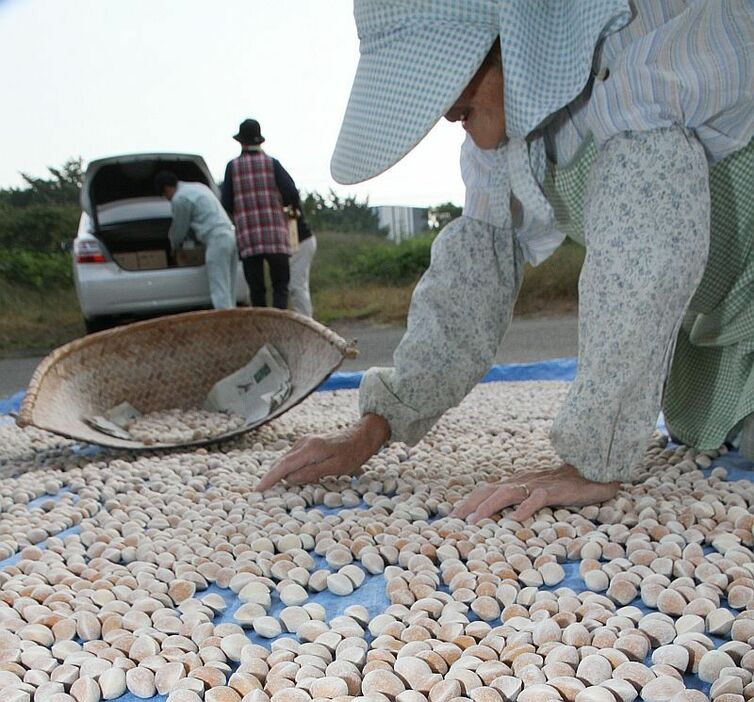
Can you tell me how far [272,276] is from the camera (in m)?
3.83

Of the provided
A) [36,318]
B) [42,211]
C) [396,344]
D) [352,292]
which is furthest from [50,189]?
[396,344]

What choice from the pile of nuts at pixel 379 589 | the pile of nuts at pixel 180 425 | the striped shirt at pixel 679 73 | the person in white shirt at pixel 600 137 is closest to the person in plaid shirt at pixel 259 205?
the pile of nuts at pixel 180 425

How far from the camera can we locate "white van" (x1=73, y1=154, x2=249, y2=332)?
4273 mm

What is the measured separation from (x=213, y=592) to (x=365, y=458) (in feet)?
1.33

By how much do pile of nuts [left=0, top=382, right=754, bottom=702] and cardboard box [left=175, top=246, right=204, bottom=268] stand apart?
333 cm

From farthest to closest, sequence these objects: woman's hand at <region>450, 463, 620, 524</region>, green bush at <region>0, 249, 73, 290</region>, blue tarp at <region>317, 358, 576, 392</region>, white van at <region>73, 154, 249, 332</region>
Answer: green bush at <region>0, 249, 73, 290</region>, white van at <region>73, 154, 249, 332</region>, blue tarp at <region>317, 358, 576, 392</region>, woman's hand at <region>450, 463, 620, 524</region>

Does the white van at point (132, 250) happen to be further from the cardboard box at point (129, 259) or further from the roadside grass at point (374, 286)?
the roadside grass at point (374, 286)

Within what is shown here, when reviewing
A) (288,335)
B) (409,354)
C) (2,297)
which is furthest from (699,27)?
(2,297)

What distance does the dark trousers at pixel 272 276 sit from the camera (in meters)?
3.80

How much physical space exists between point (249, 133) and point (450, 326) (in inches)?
110

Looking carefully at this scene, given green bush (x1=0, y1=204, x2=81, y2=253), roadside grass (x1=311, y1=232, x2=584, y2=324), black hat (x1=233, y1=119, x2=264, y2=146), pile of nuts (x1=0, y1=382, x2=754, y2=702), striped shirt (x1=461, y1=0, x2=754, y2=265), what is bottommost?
roadside grass (x1=311, y1=232, x2=584, y2=324)

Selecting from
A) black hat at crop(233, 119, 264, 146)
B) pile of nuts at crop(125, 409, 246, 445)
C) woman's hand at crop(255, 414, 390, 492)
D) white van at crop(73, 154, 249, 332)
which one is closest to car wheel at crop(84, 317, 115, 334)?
white van at crop(73, 154, 249, 332)

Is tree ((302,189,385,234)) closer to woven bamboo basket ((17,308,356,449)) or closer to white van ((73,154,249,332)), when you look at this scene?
white van ((73,154,249,332))

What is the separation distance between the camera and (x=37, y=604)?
847 millimetres
